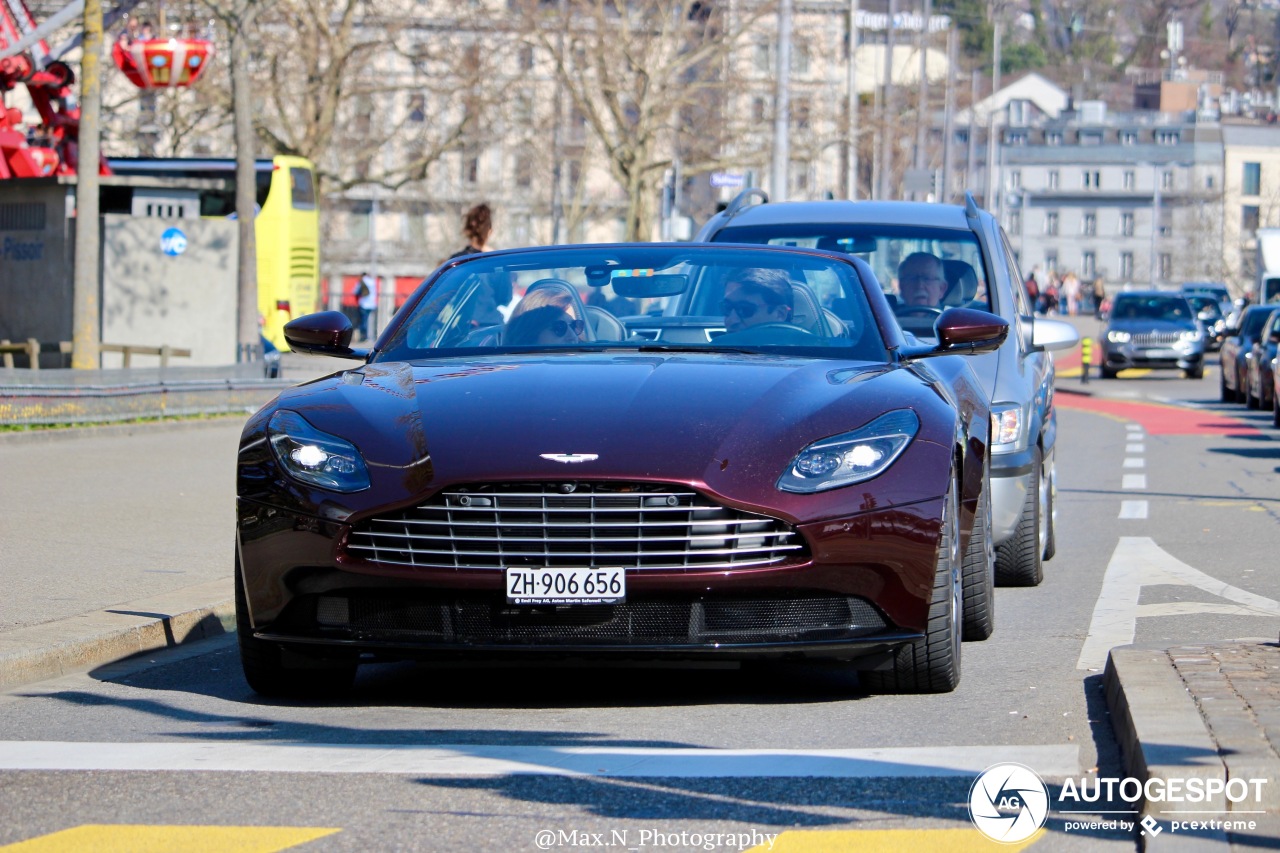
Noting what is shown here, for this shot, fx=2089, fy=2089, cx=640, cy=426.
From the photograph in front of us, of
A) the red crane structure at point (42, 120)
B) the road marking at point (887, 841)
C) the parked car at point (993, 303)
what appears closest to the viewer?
the road marking at point (887, 841)

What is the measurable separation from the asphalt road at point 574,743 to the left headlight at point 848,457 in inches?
24.5

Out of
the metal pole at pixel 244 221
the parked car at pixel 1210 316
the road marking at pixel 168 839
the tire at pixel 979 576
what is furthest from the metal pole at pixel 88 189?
the parked car at pixel 1210 316

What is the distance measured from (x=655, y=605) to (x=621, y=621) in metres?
0.11

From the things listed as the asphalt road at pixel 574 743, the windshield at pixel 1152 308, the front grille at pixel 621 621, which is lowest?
the asphalt road at pixel 574 743

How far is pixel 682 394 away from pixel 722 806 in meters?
1.81

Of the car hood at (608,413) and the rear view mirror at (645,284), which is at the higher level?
the rear view mirror at (645,284)

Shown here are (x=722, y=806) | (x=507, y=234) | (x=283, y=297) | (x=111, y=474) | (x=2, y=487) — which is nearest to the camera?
(x=722, y=806)

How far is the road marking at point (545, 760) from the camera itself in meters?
5.30

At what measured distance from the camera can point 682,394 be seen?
6.39m

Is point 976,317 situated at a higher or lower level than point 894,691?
higher

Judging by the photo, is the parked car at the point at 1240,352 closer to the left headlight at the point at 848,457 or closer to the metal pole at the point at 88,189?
the metal pole at the point at 88,189

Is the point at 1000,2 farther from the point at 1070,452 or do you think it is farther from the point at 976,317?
the point at 976,317

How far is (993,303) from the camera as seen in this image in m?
10.5

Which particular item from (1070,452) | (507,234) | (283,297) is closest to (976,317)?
(1070,452)
